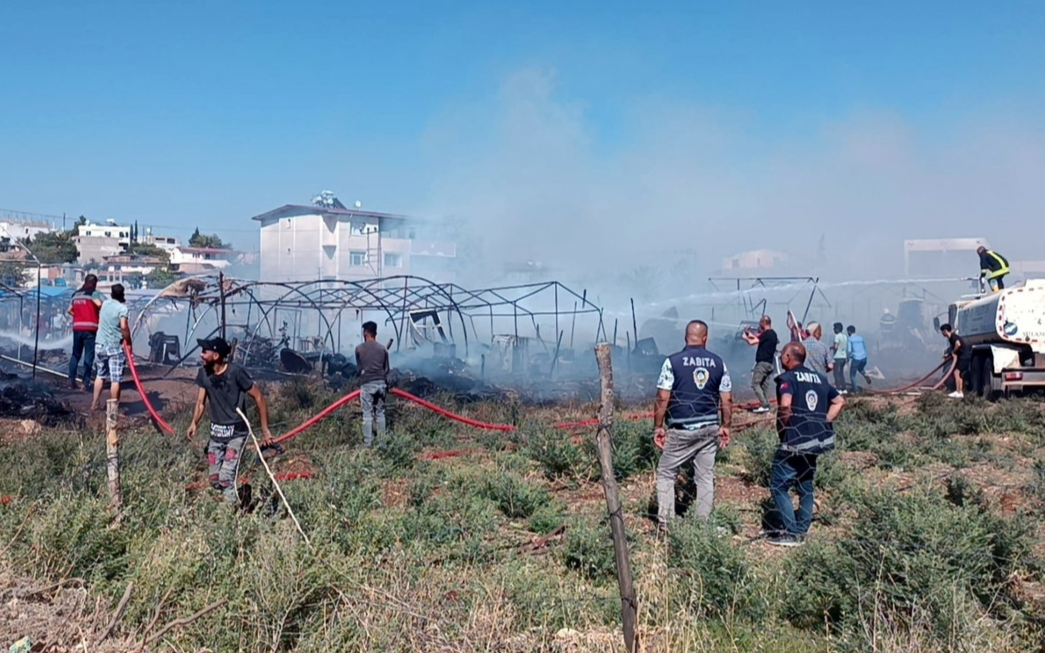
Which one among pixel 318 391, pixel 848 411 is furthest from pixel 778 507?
pixel 318 391

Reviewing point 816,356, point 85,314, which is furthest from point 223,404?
point 816,356

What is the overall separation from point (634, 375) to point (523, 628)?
22246 millimetres

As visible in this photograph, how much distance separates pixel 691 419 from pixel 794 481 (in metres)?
1.03

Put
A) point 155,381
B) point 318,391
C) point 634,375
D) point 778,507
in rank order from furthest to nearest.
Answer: point 634,375 < point 155,381 < point 318,391 < point 778,507

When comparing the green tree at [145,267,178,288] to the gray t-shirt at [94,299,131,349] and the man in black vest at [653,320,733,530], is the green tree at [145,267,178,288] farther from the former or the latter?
the man in black vest at [653,320,733,530]

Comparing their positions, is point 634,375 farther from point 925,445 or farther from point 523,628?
point 523,628

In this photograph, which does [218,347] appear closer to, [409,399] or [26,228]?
[409,399]

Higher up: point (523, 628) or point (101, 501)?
point (101, 501)

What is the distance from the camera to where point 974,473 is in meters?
10.1

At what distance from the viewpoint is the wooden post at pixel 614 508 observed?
4.43 meters

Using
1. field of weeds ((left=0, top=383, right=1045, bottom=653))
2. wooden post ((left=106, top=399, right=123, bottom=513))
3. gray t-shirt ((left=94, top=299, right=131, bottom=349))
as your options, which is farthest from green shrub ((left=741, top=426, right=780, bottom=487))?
gray t-shirt ((left=94, top=299, right=131, bottom=349))

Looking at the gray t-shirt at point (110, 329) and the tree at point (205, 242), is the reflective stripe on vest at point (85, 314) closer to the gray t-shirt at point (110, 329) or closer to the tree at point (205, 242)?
the gray t-shirt at point (110, 329)

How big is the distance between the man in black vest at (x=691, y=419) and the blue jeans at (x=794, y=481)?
52 cm

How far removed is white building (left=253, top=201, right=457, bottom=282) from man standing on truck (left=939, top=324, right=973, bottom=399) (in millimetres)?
43450
